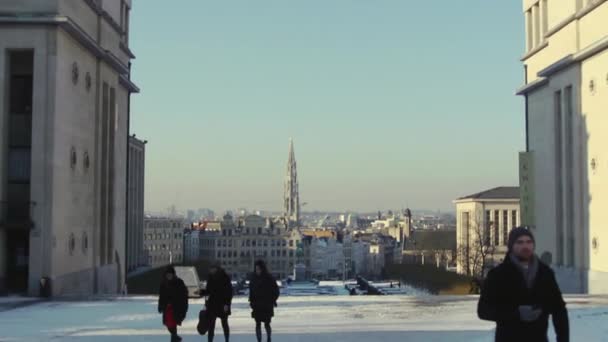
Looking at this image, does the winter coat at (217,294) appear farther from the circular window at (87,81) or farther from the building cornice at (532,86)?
the building cornice at (532,86)

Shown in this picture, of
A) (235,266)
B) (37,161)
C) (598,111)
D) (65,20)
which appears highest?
(65,20)

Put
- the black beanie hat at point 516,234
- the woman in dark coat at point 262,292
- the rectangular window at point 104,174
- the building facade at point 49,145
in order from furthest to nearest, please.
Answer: the rectangular window at point 104,174 → the building facade at point 49,145 → the woman in dark coat at point 262,292 → the black beanie hat at point 516,234

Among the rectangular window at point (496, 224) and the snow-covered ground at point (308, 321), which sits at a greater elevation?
the rectangular window at point (496, 224)

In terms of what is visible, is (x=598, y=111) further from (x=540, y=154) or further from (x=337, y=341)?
(x=337, y=341)

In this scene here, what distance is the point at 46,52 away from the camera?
30578mm

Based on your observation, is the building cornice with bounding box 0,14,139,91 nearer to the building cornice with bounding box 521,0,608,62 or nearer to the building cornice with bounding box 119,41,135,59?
the building cornice with bounding box 119,41,135,59

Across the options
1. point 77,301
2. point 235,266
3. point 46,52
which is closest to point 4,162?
point 46,52

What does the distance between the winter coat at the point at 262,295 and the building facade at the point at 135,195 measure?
51908 mm

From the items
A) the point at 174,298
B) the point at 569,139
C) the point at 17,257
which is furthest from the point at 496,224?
the point at 174,298

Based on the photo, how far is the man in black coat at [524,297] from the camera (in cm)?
683

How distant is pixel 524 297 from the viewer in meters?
6.84

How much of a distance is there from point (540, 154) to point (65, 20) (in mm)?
26010

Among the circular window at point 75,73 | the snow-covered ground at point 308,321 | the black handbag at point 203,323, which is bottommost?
the snow-covered ground at point 308,321

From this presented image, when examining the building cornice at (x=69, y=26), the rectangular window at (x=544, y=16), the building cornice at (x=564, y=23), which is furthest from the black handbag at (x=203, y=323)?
the rectangular window at (x=544, y=16)
